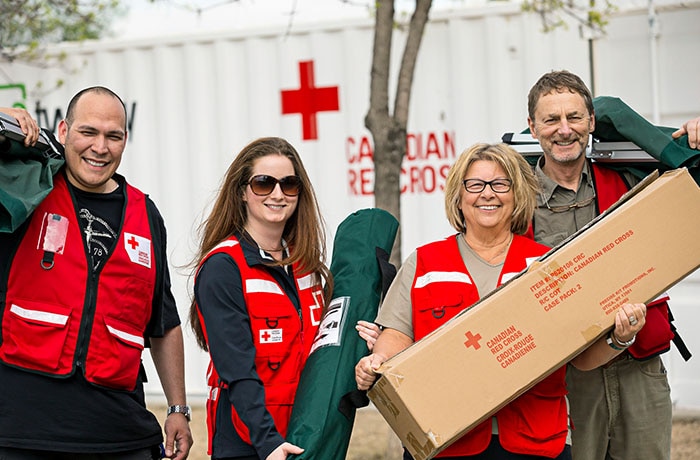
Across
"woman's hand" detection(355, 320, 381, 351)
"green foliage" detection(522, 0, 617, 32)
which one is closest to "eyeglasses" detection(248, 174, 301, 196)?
"woman's hand" detection(355, 320, 381, 351)

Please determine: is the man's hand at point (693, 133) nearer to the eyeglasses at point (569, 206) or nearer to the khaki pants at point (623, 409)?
the eyeglasses at point (569, 206)

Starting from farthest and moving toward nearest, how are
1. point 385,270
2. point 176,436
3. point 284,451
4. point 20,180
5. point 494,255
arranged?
point 176,436 → point 385,270 → point 494,255 → point 20,180 → point 284,451

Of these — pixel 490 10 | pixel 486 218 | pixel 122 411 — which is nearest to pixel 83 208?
pixel 122 411

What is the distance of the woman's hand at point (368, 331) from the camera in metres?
2.86

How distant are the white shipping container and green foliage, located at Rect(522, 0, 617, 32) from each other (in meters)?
0.08

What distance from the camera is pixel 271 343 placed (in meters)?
2.77

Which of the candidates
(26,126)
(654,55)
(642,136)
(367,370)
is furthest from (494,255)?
(654,55)

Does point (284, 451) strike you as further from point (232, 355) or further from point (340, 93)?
point (340, 93)

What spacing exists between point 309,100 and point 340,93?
0.22m

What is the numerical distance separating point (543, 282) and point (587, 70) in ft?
11.3

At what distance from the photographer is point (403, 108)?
523 cm

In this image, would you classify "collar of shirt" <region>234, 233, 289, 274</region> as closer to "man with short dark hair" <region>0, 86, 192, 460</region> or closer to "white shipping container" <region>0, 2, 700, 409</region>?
"man with short dark hair" <region>0, 86, 192, 460</region>

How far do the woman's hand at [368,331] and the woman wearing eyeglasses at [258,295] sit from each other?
16 centimetres

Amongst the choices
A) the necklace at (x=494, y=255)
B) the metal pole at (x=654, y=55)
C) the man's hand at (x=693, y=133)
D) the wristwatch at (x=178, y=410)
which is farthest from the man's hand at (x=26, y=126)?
the metal pole at (x=654, y=55)
